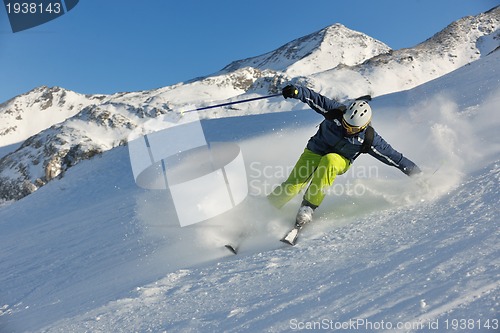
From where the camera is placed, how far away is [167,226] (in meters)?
6.71

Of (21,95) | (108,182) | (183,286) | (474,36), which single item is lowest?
(183,286)

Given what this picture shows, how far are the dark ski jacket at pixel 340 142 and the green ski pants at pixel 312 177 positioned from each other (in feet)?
0.47

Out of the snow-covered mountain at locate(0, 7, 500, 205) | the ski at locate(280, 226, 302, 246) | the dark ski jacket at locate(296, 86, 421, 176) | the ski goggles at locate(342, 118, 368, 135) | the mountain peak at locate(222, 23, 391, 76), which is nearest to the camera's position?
the ski at locate(280, 226, 302, 246)

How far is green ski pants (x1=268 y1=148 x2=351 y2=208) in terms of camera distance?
5098 mm

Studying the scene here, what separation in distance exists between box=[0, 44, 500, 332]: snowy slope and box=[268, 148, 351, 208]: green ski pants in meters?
0.33

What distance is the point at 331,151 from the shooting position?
568cm

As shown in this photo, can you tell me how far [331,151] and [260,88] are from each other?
5676cm

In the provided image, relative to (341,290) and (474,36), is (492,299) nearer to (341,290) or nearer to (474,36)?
(341,290)

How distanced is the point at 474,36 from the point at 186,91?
62.1 meters

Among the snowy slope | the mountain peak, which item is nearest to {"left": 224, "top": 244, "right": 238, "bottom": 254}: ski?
the snowy slope

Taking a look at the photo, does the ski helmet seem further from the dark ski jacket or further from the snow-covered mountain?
the snow-covered mountain

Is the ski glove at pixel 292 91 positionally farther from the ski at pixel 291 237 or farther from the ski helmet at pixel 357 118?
the ski at pixel 291 237

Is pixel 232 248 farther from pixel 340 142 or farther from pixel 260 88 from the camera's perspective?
pixel 260 88

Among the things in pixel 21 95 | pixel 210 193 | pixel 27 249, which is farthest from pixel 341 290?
pixel 21 95
